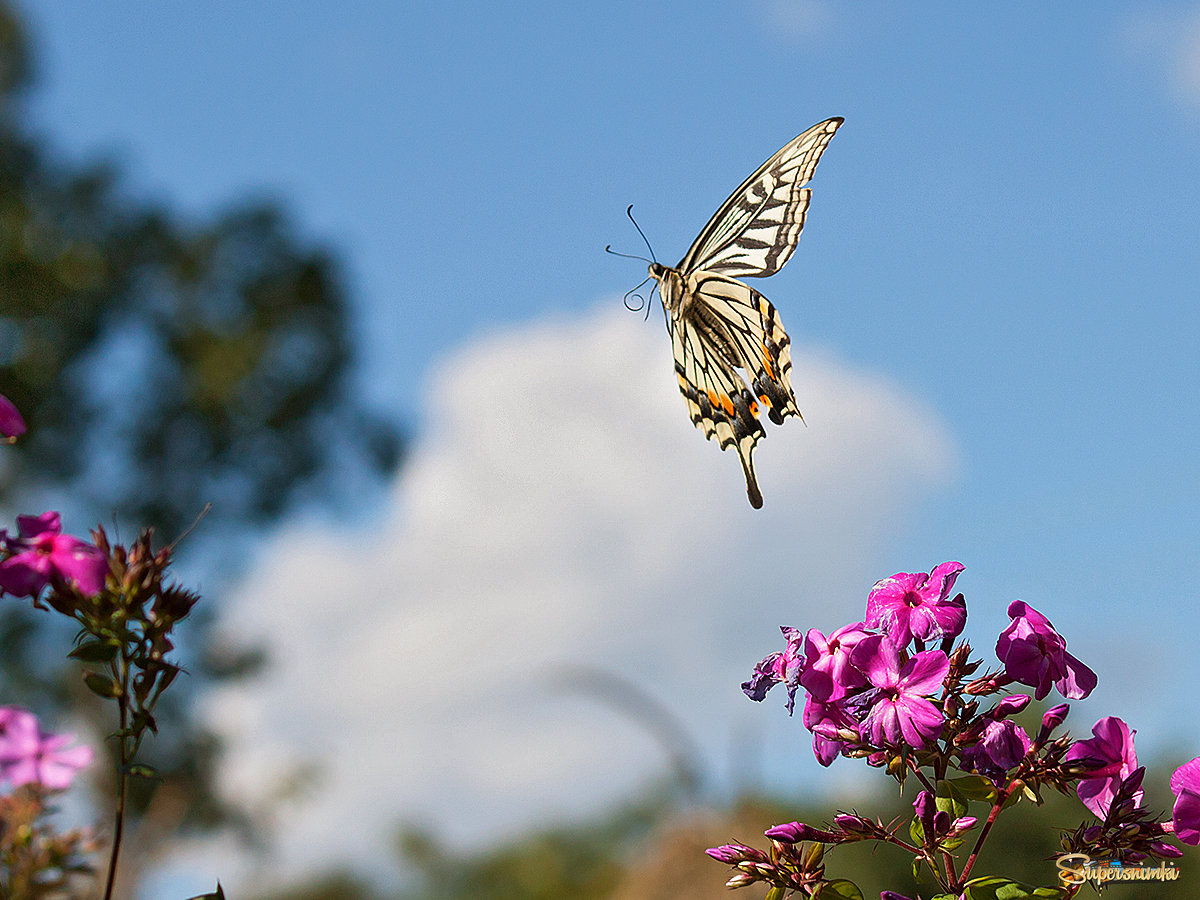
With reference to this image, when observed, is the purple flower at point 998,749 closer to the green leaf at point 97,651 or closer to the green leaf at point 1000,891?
the green leaf at point 1000,891

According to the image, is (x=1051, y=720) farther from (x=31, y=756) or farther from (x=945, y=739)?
(x=31, y=756)

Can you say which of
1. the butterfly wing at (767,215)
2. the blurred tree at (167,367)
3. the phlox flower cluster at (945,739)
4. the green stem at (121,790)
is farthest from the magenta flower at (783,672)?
the blurred tree at (167,367)

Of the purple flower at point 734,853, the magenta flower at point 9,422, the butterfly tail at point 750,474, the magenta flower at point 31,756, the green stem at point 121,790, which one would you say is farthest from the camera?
the butterfly tail at point 750,474

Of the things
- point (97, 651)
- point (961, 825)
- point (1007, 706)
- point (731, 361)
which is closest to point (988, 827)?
point (961, 825)

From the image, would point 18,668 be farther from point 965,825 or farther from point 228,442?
point 965,825

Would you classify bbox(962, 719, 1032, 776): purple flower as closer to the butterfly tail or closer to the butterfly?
the butterfly tail

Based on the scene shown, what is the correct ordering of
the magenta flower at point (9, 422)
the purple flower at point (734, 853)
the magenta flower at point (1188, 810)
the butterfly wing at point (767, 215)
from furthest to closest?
the butterfly wing at point (767, 215) < the purple flower at point (734, 853) < the magenta flower at point (1188, 810) < the magenta flower at point (9, 422)

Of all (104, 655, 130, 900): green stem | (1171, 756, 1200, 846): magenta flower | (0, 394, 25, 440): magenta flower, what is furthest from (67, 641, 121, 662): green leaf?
(1171, 756, 1200, 846): magenta flower
